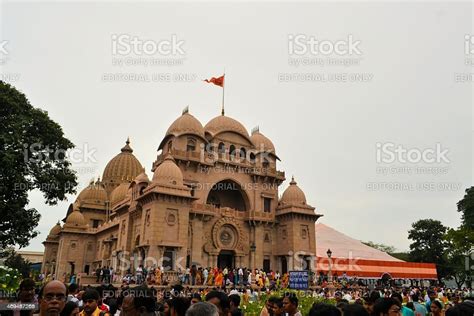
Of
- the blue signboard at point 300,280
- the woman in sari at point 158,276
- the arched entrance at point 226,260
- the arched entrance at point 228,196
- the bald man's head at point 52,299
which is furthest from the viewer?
the arched entrance at point 228,196

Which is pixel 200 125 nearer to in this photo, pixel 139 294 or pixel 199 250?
pixel 199 250

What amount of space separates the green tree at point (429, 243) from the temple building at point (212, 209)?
1043 inches

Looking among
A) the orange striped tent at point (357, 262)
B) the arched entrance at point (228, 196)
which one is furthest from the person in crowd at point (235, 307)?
the orange striped tent at point (357, 262)

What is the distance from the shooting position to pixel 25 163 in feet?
65.3

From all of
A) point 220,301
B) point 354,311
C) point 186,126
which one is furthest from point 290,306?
point 186,126

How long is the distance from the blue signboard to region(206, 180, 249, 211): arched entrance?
16023 mm

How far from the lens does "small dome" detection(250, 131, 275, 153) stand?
37281 millimetres

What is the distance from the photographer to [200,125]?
113 feet

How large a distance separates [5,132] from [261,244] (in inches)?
865

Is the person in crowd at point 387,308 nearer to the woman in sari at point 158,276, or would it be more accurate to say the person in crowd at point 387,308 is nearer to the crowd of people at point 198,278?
the crowd of people at point 198,278

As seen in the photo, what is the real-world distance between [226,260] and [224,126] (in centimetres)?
1199

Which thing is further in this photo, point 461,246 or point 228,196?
point 228,196

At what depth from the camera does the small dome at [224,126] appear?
35541 mm

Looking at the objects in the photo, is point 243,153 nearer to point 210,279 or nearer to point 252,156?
point 252,156
